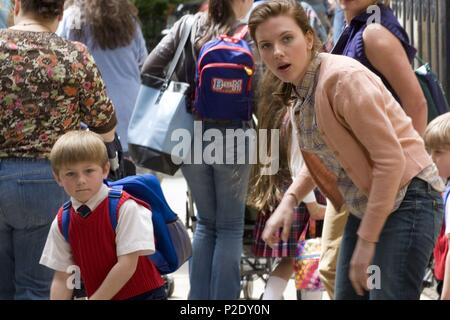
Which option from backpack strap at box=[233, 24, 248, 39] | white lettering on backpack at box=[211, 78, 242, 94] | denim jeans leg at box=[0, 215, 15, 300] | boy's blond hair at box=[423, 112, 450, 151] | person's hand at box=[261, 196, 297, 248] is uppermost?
backpack strap at box=[233, 24, 248, 39]

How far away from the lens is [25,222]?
5.00 meters

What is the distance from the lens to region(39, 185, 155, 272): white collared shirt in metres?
4.46

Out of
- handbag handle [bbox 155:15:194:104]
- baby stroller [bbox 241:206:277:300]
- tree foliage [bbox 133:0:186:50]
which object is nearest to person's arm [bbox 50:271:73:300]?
handbag handle [bbox 155:15:194:104]

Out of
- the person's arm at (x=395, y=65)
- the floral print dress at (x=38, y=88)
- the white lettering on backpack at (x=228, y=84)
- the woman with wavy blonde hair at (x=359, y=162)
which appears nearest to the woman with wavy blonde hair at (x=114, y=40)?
the white lettering on backpack at (x=228, y=84)

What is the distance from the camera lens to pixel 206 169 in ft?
20.3

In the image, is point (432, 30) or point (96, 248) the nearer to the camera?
point (96, 248)

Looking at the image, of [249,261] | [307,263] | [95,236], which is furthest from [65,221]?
[249,261]

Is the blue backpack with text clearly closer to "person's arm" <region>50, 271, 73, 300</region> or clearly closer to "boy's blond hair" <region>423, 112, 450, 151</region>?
"person's arm" <region>50, 271, 73, 300</region>

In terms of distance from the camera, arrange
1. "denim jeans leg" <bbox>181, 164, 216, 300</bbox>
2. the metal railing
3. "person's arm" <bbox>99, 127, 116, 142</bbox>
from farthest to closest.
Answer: the metal railing → "denim jeans leg" <bbox>181, 164, 216, 300</bbox> → "person's arm" <bbox>99, 127, 116, 142</bbox>

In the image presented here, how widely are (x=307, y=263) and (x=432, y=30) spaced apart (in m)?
→ 1.80

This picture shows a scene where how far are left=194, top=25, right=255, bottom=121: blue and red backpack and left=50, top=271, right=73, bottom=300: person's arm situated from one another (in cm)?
175

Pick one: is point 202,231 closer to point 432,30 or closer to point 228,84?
point 228,84

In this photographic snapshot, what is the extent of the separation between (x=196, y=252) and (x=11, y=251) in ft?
5.00
